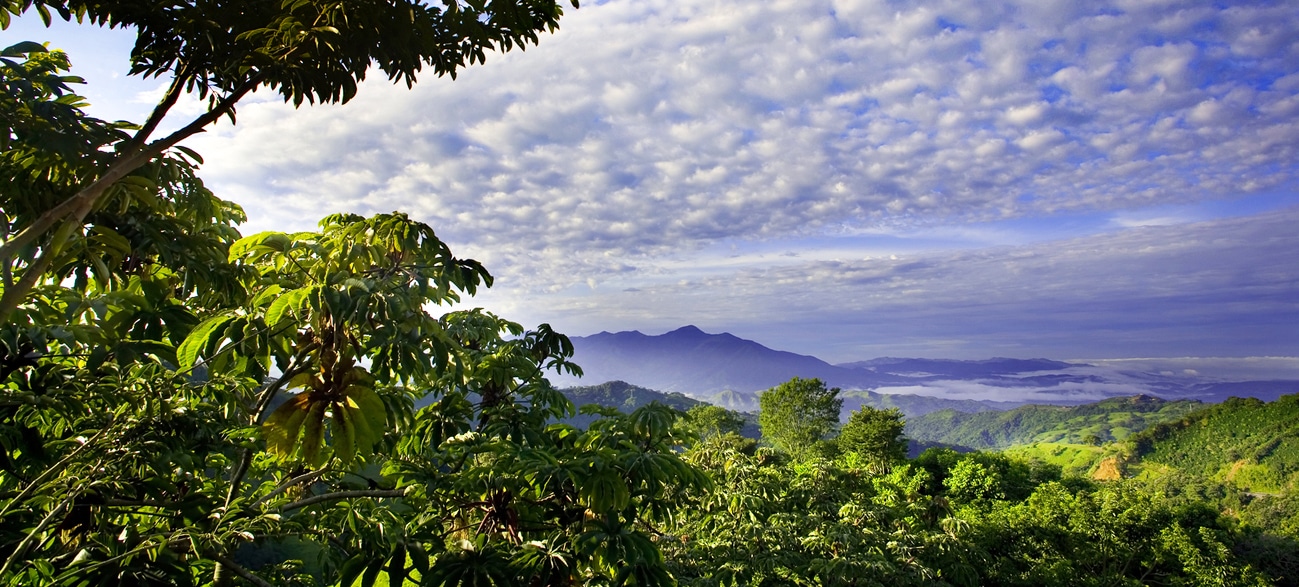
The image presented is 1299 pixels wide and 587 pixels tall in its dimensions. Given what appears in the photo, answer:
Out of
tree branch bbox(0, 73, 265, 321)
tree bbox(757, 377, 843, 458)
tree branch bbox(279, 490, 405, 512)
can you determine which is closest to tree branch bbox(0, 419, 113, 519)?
tree branch bbox(279, 490, 405, 512)

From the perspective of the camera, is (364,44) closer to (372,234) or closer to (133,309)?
(372,234)

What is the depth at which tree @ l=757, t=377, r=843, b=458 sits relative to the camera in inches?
1966

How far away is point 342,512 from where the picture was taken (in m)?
4.62

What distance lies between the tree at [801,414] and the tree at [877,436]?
4.15 metres

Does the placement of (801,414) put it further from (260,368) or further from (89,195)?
(89,195)

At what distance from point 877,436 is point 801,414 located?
8413 mm

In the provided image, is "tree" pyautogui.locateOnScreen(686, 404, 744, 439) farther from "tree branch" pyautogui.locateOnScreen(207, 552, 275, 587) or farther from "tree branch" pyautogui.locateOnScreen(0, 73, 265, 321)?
"tree branch" pyautogui.locateOnScreen(0, 73, 265, 321)

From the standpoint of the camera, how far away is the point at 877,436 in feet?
142

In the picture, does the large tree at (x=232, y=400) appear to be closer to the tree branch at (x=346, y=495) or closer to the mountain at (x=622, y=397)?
the tree branch at (x=346, y=495)

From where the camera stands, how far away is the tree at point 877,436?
142 feet

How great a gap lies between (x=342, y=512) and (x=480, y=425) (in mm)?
1352

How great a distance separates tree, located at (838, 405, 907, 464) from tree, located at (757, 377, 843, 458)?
4148mm

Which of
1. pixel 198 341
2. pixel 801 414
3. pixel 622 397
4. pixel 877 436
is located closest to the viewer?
pixel 198 341

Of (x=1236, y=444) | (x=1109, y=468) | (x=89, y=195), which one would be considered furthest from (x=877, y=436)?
(x=1236, y=444)
